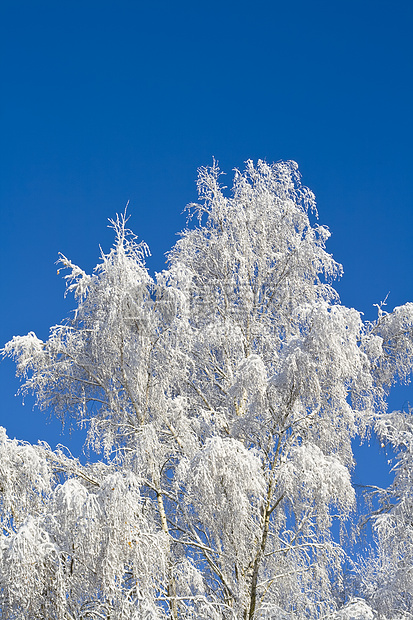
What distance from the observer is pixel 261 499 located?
6035 millimetres

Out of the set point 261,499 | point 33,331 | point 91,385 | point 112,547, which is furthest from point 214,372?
point 112,547

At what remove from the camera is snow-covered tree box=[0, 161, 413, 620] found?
557cm

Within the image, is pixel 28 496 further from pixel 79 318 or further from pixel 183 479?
pixel 79 318

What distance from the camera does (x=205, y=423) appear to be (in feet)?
25.1

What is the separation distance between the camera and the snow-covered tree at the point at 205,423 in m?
5.57

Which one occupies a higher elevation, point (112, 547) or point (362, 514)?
point (362, 514)

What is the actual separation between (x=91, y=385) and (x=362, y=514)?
3.00 m

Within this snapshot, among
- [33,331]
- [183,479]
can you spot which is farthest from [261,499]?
[33,331]

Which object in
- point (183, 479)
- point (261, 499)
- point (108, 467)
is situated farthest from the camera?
point (108, 467)

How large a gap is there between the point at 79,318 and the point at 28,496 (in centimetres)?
207

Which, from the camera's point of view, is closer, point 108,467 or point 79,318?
point 108,467

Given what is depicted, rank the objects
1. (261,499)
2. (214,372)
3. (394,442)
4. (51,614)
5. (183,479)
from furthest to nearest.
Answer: (214,372)
(394,442)
(183,479)
(261,499)
(51,614)

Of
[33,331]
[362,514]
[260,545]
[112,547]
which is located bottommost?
[112,547]

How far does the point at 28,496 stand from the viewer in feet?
20.5
